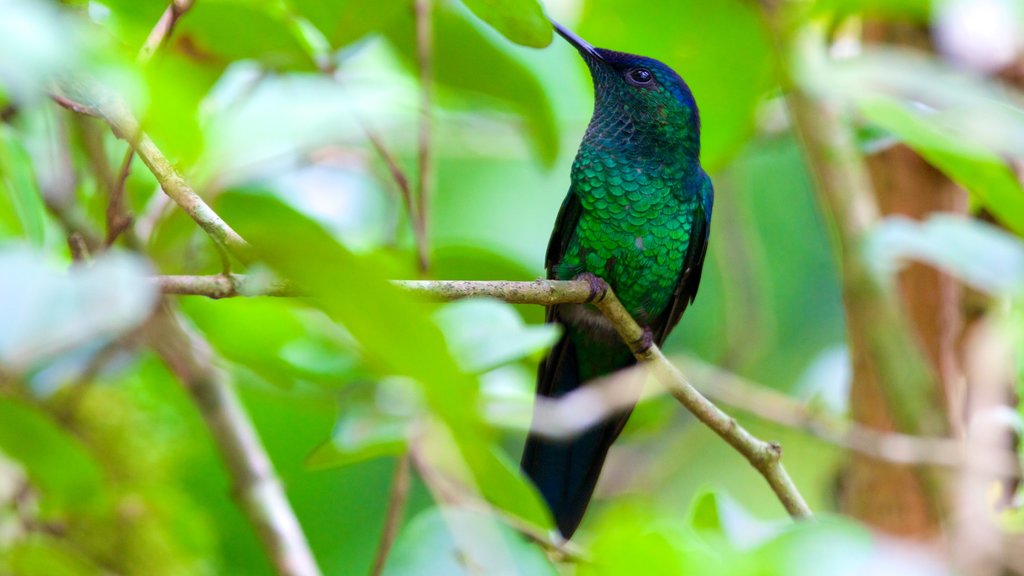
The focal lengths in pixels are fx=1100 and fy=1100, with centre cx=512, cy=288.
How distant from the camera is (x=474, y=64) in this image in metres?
2.07

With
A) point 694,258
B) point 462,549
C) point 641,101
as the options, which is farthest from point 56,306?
point 694,258

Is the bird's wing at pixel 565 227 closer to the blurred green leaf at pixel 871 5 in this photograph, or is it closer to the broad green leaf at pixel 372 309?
the blurred green leaf at pixel 871 5

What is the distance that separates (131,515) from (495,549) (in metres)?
1.14

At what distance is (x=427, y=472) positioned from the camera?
5.69ft

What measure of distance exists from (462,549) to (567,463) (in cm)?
106

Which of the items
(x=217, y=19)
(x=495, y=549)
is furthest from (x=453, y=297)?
(x=217, y=19)

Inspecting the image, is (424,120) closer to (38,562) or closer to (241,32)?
(241,32)

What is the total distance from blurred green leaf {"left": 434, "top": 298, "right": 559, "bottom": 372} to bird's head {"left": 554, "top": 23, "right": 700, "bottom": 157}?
702mm

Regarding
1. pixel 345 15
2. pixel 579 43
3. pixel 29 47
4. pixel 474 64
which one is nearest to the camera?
pixel 29 47

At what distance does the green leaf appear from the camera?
4.58 feet

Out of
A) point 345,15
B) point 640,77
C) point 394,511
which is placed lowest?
point 394,511

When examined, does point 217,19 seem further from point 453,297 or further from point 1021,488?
point 1021,488

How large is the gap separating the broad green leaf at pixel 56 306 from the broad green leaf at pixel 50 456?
1.24 meters

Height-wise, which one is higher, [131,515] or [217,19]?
[217,19]
